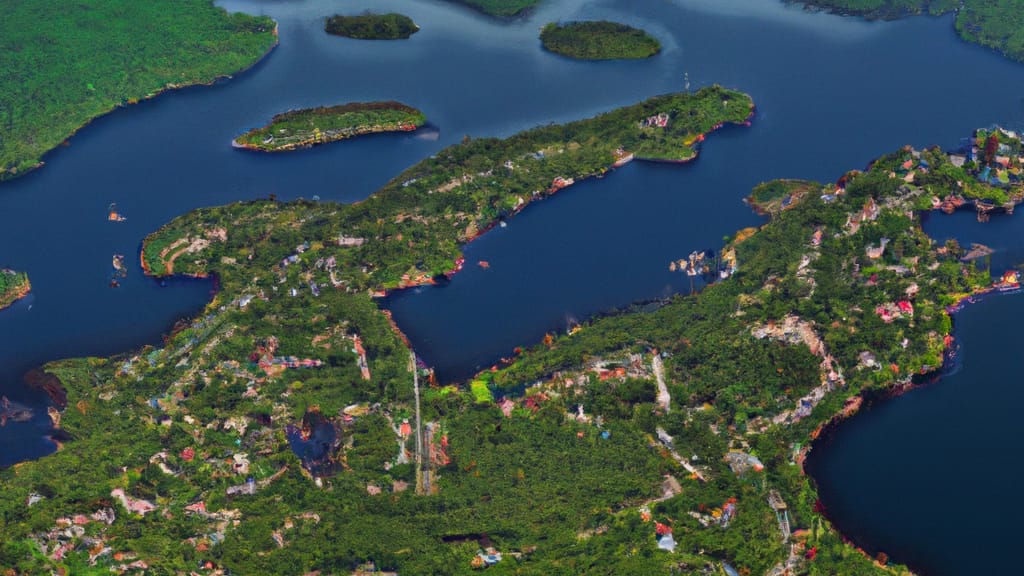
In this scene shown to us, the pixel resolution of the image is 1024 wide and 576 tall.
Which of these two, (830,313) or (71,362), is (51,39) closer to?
(71,362)

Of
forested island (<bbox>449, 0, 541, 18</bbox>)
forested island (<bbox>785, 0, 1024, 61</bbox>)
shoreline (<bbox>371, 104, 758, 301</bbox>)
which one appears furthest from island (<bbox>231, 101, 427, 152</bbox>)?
forested island (<bbox>785, 0, 1024, 61</bbox>)

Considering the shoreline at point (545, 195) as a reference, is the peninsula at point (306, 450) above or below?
below

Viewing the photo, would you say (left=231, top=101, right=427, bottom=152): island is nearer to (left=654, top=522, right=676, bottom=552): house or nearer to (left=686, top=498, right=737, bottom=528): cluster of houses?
(left=686, top=498, right=737, bottom=528): cluster of houses

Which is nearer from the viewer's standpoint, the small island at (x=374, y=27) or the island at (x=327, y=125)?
the island at (x=327, y=125)

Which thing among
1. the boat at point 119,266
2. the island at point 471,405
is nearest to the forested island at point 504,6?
the island at point 471,405

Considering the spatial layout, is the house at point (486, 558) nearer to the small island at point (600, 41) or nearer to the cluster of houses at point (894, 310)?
the cluster of houses at point (894, 310)

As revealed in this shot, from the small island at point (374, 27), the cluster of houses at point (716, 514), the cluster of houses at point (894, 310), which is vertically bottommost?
the cluster of houses at point (716, 514)

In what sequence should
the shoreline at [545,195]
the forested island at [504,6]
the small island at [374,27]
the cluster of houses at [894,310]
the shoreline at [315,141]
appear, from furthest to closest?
the forested island at [504,6] < the small island at [374,27] < the shoreline at [315,141] < the shoreline at [545,195] < the cluster of houses at [894,310]
